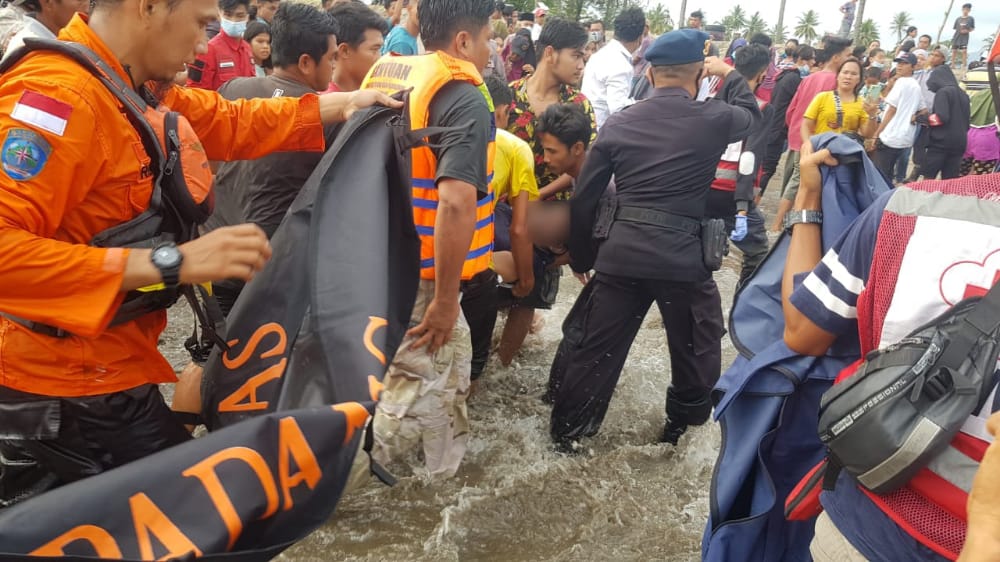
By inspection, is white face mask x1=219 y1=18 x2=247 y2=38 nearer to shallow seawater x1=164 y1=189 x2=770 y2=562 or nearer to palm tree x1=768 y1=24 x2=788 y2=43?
shallow seawater x1=164 y1=189 x2=770 y2=562

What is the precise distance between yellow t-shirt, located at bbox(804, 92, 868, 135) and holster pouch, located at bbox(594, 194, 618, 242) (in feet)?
15.5

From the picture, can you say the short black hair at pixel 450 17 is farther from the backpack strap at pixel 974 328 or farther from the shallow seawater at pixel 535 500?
the backpack strap at pixel 974 328

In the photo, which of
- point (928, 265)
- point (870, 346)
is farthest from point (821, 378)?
point (928, 265)

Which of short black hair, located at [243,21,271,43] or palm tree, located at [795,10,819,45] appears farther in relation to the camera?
palm tree, located at [795,10,819,45]

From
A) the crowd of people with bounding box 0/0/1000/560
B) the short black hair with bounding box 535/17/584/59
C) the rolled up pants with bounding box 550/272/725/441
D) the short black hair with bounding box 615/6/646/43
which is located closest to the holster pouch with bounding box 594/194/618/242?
the crowd of people with bounding box 0/0/1000/560

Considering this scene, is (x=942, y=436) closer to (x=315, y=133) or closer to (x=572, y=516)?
(x=315, y=133)

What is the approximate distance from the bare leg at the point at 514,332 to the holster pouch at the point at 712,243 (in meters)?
1.41

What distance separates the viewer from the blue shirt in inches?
191

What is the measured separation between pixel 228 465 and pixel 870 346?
1436mm

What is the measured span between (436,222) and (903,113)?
8.91 m

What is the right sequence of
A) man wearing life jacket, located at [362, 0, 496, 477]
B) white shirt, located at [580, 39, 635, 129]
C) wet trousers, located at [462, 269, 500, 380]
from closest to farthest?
man wearing life jacket, located at [362, 0, 496, 477] < wet trousers, located at [462, 269, 500, 380] < white shirt, located at [580, 39, 635, 129]

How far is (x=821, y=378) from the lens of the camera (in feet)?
6.45

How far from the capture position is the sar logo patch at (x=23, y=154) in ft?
4.66

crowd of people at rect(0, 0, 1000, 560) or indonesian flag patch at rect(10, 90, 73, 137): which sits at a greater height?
indonesian flag patch at rect(10, 90, 73, 137)
